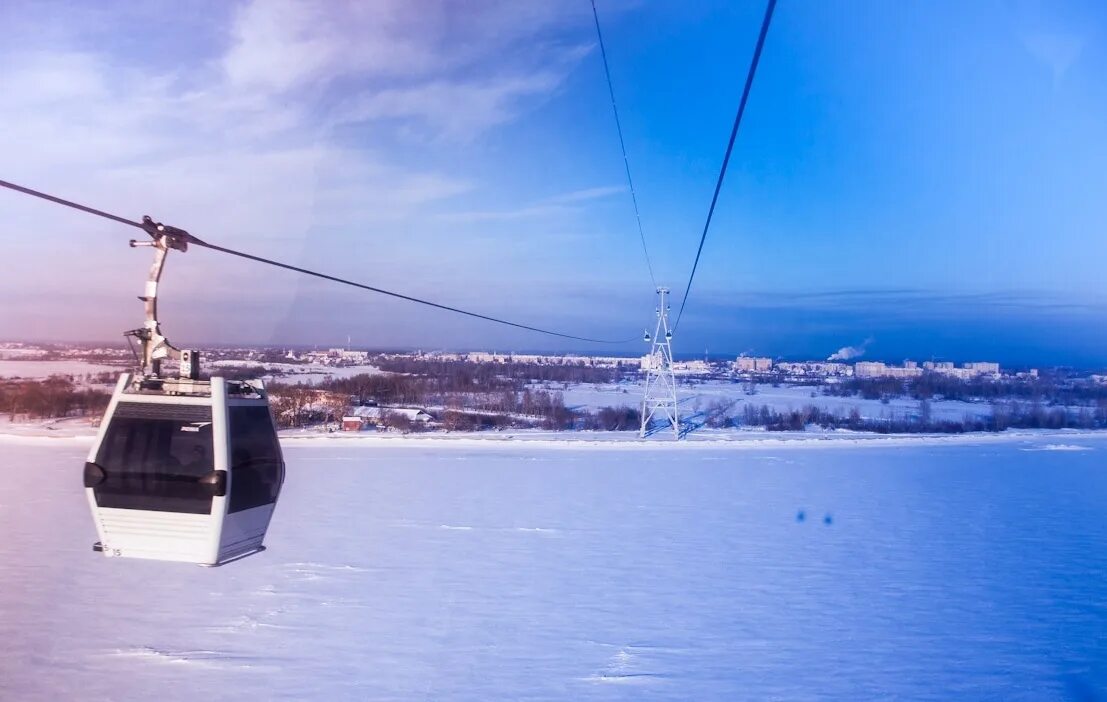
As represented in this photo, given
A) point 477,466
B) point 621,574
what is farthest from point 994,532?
point 477,466

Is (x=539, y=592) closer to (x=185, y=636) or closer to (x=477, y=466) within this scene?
(x=185, y=636)

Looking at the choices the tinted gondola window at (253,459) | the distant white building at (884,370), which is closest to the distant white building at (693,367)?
the distant white building at (884,370)

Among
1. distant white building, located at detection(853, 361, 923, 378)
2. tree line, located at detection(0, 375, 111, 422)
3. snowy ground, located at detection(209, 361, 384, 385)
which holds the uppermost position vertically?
distant white building, located at detection(853, 361, 923, 378)

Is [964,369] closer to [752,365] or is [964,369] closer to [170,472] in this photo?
[752,365]

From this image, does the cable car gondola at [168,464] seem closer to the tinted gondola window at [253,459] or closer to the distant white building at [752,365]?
the tinted gondola window at [253,459]

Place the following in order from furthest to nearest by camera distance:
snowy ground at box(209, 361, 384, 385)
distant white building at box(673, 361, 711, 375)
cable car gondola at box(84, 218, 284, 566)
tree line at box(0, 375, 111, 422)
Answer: distant white building at box(673, 361, 711, 375) → tree line at box(0, 375, 111, 422) → snowy ground at box(209, 361, 384, 385) → cable car gondola at box(84, 218, 284, 566)

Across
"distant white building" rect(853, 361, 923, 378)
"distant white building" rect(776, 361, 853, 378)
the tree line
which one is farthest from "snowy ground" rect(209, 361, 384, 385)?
"distant white building" rect(776, 361, 853, 378)

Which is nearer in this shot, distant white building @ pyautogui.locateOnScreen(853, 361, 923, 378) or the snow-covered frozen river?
the snow-covered frozen river

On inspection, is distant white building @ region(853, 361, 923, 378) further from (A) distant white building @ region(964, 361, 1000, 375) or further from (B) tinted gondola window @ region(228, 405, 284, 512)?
(B) tinted gondola window @ region(228, 405, 284, 512)
